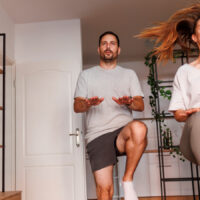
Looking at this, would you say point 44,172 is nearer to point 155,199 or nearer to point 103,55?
point 103,55

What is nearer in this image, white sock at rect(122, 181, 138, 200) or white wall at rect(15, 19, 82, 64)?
white sock at rect(122, 181, 138, 200)

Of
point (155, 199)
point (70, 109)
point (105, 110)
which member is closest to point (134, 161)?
point (105, 110)

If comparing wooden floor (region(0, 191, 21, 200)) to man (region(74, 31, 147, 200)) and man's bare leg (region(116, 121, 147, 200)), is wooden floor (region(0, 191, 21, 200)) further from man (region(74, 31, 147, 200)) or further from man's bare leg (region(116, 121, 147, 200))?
man's bare leg (region(116, 121, 147, 200))

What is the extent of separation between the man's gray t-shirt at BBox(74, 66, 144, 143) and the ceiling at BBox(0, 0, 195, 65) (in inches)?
64.6

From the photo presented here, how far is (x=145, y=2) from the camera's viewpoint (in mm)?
4027

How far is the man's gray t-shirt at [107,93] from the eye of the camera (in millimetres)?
2479

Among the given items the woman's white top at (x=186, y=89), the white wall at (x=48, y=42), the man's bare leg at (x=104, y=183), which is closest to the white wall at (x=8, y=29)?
the white wall at (x=48, y=42)

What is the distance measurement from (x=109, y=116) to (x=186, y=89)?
2.90 feet

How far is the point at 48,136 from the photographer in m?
4.03

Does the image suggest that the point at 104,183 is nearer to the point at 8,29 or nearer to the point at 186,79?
the point at 186,79

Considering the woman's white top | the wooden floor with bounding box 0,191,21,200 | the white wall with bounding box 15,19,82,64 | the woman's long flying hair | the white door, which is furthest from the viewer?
the white wall with bounding box 15,19,82,64

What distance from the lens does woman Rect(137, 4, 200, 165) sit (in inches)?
56.7

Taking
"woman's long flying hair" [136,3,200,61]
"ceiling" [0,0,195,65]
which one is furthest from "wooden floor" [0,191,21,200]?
"ceiling" [0,0,195,65]

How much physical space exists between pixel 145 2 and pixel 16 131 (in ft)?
7.39
